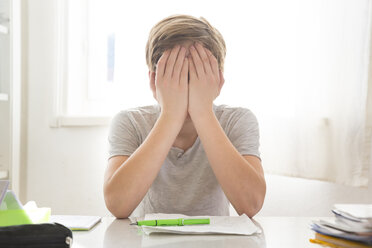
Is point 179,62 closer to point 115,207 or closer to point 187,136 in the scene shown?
point 187,136

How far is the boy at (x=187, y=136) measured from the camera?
1202 mm

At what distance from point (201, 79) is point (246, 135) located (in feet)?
0.67

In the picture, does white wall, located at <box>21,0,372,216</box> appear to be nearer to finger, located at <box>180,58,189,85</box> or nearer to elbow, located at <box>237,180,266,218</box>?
finger, located at <box>180,58,189,85</box>

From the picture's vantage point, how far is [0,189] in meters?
0.77

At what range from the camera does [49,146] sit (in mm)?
1922

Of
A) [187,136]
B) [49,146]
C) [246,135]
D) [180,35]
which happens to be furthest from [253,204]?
[49,146]

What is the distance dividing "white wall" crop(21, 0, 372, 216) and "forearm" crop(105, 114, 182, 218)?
741 millimetres

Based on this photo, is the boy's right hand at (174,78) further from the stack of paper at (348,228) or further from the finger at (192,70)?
the stack of paper at (348,228)

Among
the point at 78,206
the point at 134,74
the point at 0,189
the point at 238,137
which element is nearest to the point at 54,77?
the point at 134,74

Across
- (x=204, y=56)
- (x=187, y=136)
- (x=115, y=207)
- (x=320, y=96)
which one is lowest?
(x=115, y=207)

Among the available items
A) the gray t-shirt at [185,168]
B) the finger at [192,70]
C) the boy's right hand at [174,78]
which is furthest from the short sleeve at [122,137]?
the finger at [192,70]

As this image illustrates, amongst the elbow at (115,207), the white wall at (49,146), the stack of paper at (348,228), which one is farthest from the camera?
the white wall at (49,146)

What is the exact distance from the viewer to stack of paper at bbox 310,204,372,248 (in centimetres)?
70

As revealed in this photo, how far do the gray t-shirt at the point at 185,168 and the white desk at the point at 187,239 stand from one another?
389 mm
